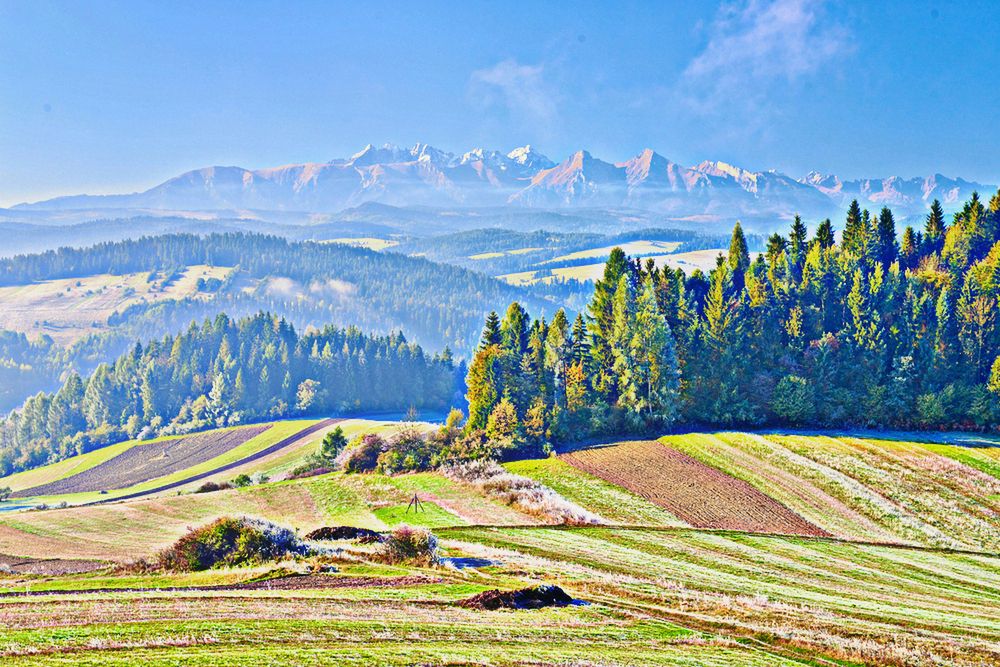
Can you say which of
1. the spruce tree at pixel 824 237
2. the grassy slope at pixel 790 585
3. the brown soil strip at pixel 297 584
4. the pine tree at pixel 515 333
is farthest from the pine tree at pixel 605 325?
the brown soil strip at pixel 297 584

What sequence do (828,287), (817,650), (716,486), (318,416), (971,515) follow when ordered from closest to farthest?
1. (817,650)
2. (971,515)
3. (716,486)
4. (828,287)
5. (318,416)

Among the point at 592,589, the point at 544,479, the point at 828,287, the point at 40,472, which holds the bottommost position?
the point at 40,472

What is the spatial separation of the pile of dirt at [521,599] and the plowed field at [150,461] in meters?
121

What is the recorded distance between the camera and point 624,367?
9606 cm

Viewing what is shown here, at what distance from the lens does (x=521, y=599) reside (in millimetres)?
34312

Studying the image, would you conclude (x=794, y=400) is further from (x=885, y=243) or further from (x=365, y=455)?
(x=365, y=455)

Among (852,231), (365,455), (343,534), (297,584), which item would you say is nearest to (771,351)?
(852,231)

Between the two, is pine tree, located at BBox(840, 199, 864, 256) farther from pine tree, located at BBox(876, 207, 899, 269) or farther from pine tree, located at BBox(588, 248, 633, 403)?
pine tree, located at BBox(588, 248, 633, 403)

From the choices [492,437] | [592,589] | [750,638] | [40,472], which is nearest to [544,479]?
Result: [492,437]

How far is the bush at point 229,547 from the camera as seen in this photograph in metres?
44.2

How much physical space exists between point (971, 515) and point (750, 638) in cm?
3790

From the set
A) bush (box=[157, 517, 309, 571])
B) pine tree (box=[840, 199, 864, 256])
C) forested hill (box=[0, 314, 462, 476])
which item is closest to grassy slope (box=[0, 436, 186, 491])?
forested hill (box=[0, 314, 462, 476])

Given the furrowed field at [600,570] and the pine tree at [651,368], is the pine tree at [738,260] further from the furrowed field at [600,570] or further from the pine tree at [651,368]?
the furrowed field at [600,570]

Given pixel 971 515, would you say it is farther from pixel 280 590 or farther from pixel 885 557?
pixel 280 590
